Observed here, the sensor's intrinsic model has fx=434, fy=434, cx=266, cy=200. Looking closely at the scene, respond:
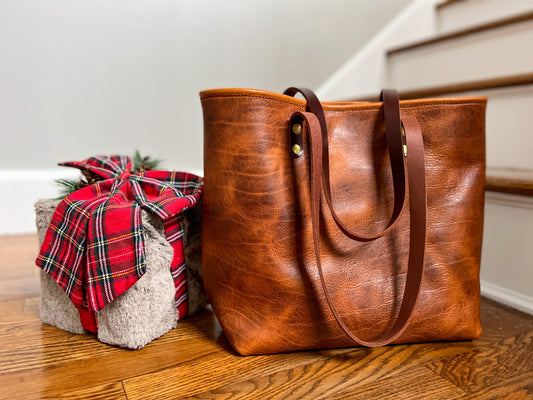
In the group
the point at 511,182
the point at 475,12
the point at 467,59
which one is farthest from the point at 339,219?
the point at 475,12

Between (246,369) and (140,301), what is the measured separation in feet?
0.60

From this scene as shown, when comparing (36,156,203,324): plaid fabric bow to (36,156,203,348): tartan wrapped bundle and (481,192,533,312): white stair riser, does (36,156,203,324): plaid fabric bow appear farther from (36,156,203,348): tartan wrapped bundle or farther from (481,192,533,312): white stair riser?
(481,192,533,312): white stair riser

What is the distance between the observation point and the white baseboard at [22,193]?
47.4 inches

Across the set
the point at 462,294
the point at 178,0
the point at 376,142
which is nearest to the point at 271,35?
the point at 178,0

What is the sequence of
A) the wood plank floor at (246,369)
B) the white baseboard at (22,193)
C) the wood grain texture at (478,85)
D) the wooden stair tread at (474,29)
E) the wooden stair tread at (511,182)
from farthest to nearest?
the white baseboard at (22,193)
the wooden stair tread at (474,29)
the wood grain texture at (478,85)
the wooden stair tread at (511,182)
the wood plank floor at (246,369)

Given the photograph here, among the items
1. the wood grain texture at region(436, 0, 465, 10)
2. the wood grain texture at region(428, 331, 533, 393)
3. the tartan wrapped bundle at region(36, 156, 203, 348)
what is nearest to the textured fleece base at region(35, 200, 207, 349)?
the tartan wrapped bundle at region(36, 156, 203, 348)

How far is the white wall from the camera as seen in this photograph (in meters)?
1.14

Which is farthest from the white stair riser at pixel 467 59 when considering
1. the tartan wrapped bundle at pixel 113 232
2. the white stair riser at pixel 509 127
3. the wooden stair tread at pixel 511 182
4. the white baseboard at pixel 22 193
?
the white baseboard at pixel 22 193

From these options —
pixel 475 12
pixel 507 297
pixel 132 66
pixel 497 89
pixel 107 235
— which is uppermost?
pixel 475 12

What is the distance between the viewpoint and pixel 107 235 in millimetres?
611

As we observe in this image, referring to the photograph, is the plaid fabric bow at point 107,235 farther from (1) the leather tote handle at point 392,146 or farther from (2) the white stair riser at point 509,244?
(2) the white stair riser at point 509,244

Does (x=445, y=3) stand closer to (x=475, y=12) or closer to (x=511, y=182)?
(x=475, y=12)

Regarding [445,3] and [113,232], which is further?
[445,3]

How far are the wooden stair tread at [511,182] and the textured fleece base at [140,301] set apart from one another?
1.81 feet
